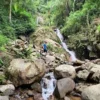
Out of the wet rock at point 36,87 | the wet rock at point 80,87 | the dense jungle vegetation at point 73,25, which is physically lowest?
the wet rock at point 80,87

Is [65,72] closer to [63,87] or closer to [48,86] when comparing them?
[48,86]

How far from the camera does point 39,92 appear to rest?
11.4m

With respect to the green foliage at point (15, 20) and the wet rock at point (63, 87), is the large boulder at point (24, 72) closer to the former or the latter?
the wet rock at point (63, 87)

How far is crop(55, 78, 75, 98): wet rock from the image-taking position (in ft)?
35.7

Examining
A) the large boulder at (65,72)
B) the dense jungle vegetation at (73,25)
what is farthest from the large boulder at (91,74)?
the dense jungle vegetation at (73,25)

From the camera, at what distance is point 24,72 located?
11.1 metres

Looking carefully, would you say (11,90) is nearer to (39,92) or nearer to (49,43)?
(39,92)

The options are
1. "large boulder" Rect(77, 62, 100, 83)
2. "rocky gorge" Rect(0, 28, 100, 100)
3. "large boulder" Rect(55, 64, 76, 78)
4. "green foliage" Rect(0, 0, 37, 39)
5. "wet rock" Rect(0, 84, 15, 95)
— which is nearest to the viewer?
"wet rock" Rect(0, 84, 15, 95)

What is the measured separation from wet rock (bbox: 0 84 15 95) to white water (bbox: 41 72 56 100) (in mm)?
1722

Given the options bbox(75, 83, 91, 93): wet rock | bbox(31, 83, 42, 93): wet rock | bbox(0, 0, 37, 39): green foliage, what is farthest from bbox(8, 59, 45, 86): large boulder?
bbox(0, 0, 37, 39): green foliage

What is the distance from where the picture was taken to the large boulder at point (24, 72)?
11097 millimetres

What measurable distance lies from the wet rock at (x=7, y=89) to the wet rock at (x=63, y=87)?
92.0 inches

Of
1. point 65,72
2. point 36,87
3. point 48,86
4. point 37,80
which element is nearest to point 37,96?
point 36,87

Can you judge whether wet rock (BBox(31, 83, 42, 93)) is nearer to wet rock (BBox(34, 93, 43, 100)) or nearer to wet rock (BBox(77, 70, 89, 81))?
wet rock (BBox(34, 93, 43, 100))
